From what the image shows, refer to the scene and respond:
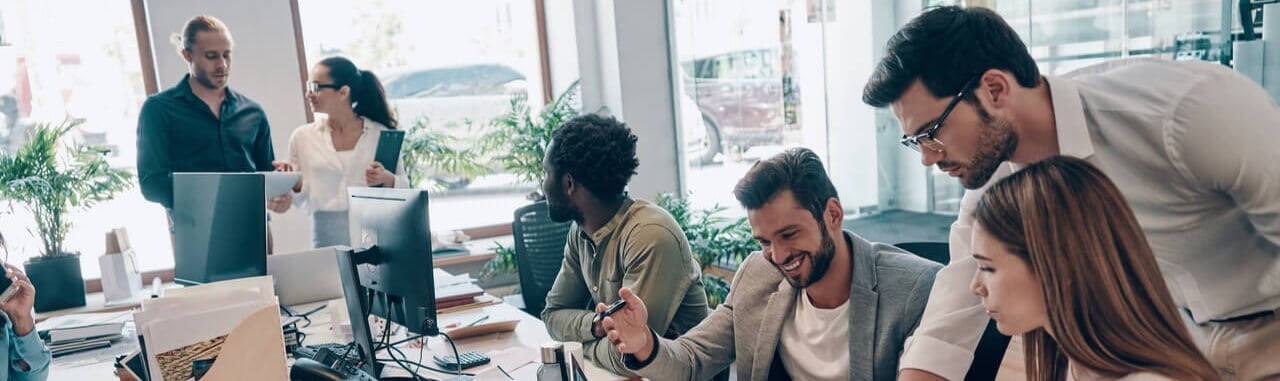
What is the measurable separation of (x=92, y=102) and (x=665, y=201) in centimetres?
295

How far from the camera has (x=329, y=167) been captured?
3.36m

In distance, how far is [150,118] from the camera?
3.23m

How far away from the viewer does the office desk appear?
2027 millimetres

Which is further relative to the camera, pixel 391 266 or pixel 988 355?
pixel 391 266

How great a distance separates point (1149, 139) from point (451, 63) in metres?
4.37

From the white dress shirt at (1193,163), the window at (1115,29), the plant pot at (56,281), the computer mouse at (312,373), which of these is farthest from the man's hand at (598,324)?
the plant pot at (56,281)

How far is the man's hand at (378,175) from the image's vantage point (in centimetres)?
301

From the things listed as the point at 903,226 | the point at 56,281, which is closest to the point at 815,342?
the point at 903,226

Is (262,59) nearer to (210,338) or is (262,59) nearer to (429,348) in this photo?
(429,348)

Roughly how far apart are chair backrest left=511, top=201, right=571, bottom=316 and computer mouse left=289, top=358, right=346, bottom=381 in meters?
1.44

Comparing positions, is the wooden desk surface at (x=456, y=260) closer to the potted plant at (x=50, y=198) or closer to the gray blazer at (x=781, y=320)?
the potted plant at (x=50, y=198)

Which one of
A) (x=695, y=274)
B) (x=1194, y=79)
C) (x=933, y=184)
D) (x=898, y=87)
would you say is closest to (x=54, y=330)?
(x=695, y=274)

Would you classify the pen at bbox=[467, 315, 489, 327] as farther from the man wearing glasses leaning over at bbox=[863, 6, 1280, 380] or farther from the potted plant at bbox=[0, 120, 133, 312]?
the potted plant at bbox=[0, 120, 133, 312]

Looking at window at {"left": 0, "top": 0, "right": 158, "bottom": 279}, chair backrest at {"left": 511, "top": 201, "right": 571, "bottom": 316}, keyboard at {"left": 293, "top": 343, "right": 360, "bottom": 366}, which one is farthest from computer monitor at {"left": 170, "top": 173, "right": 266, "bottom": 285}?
window at {"left": 0, "top": 0, "right": 158, "bottom": 279}
